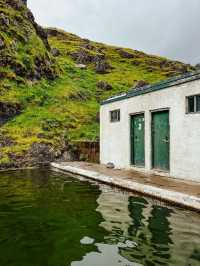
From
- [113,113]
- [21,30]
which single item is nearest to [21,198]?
[113,113]

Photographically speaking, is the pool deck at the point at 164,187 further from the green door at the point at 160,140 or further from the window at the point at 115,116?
the window at the point at 115,116

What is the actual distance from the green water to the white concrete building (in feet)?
11.0

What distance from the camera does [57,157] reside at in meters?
25.5

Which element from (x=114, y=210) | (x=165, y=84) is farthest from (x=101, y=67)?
(x=114, y=210)

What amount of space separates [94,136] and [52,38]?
59487 millimetres

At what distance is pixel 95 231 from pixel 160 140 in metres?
8.93

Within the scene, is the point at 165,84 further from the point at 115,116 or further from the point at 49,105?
the point at 49,105

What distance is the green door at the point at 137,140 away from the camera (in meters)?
17.3

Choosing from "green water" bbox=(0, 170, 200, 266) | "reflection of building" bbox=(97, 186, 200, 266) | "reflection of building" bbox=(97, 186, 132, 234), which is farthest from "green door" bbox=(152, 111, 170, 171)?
"reflection of building" bbox=(97, 186, 200, 266)

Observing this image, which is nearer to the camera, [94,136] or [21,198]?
[21,198]

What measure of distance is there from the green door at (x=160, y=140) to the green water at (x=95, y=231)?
387 cm

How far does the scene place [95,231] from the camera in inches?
293

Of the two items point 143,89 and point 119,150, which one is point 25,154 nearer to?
point 119,150

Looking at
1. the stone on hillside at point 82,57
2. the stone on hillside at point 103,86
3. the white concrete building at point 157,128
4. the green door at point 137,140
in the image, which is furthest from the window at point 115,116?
the stone on hillside at point 82,57
